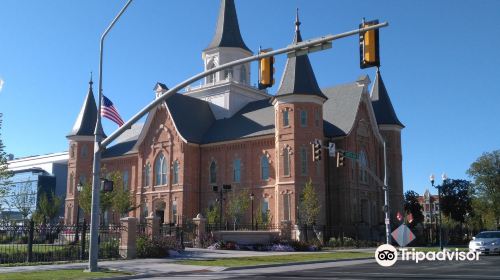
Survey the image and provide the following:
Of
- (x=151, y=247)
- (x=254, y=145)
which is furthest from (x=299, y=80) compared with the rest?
(x=151, y=247)

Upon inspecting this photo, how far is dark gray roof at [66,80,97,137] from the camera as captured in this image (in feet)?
198

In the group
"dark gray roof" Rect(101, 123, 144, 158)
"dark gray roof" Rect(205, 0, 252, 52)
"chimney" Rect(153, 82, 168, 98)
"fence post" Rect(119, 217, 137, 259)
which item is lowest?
"fence post" Rect(119, 217, 137, 259)

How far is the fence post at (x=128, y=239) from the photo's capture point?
26406mm

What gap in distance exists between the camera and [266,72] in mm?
16047

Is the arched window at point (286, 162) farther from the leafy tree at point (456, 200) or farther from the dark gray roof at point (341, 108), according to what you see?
the leafy tree at point (456, 200)

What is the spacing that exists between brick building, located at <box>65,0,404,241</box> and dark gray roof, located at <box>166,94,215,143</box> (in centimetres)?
13

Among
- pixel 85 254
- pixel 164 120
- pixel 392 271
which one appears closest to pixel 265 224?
pixel 164 120

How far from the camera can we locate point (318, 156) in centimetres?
2748

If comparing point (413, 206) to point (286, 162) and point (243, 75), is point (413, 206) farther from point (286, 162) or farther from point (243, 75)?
point (243, 75)

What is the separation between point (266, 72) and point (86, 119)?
160 ft

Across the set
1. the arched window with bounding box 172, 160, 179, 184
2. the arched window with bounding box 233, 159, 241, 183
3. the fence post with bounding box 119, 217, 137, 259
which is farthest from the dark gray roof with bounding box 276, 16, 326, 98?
the fence post with bounding box 119, 217, 137, 259

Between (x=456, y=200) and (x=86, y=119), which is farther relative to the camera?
(x=456, y=200)

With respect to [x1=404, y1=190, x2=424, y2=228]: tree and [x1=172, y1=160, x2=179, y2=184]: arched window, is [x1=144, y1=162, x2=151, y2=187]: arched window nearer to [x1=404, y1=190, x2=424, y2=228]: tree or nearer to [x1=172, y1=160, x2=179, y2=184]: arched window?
[x1=172, y1=160, x2=179, y2=184]: arched window

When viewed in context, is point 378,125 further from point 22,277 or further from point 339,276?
point 22,277
